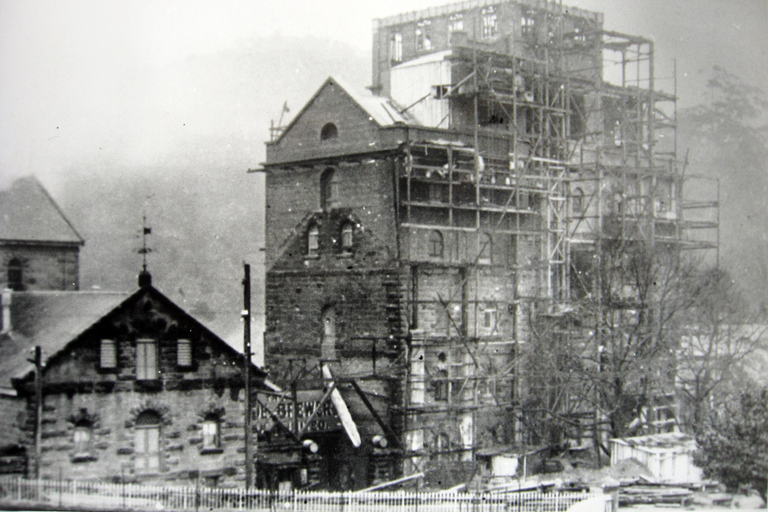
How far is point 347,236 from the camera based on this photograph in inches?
1636

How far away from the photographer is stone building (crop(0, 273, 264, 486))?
29.6m

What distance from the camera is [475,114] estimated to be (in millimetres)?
40781

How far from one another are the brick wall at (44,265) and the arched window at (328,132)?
10.9 meters

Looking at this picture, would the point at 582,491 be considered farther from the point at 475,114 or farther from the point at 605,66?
the point at 605,66

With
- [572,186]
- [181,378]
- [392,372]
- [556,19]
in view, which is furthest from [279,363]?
[556,19]

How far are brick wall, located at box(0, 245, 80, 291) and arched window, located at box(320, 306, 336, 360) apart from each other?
997 cm

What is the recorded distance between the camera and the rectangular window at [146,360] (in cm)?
3158

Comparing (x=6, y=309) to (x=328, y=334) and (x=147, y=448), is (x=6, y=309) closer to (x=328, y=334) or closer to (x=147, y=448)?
(x=147, y=448)

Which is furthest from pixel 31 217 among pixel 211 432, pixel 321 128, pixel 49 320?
pixel 321 128

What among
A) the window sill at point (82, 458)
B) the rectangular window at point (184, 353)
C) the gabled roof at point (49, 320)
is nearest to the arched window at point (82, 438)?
the window sill at point (82, 458)

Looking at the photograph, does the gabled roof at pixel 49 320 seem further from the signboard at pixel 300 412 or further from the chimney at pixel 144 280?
the signboard at pixel 300 412

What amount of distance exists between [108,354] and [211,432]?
428 centimetres

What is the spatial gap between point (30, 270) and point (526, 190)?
61.9 ft

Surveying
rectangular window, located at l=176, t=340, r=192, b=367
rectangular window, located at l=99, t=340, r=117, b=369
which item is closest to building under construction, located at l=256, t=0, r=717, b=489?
rectangular window, located at l=176, t=340, r=192, b=367
